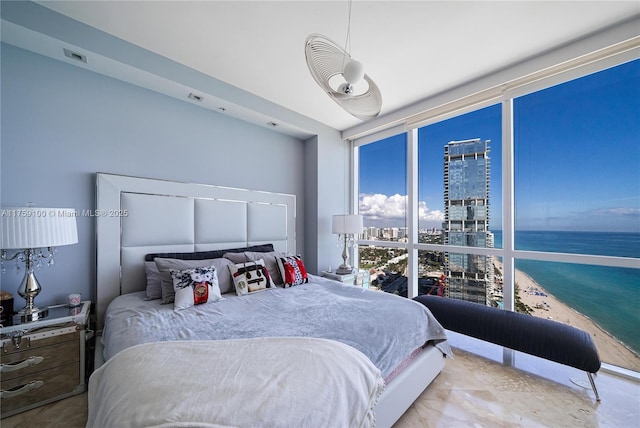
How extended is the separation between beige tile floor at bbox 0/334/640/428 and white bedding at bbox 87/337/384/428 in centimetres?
86

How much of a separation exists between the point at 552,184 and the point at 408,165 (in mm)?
1554

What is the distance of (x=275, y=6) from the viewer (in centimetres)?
182

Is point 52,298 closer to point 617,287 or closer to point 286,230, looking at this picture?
point 286,230

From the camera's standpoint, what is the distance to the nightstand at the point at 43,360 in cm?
159

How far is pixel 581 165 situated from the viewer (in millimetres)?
2342

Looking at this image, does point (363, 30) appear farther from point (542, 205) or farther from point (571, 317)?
point (571, 317)

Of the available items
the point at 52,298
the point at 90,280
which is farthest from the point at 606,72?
the point at 52,298

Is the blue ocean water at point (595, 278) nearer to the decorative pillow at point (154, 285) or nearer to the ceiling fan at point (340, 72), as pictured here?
the ceiling fan at point (340, 72)

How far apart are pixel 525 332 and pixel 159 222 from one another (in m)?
3.35

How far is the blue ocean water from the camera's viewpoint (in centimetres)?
207

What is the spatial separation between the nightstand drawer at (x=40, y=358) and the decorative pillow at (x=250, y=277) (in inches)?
44.7

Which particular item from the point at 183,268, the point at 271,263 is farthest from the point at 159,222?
the point at 271,263

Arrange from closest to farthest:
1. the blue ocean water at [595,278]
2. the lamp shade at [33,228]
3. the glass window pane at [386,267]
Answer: the lamp shade at [33,228] → the blue ocean water at [595,278] → the glass window pane at [386,267]

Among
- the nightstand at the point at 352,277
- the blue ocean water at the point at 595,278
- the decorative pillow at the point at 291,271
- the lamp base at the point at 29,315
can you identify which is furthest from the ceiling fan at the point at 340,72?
the lamp base at the point at 29,315
